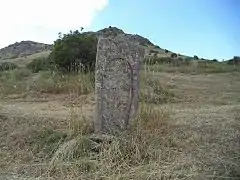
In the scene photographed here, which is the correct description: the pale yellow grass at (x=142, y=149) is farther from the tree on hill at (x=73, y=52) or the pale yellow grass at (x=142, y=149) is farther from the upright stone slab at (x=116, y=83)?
the tree on hill at (x=73, y=52)

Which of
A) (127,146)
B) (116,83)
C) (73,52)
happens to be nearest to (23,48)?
(73,52)

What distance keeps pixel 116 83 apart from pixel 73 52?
834 centimetres

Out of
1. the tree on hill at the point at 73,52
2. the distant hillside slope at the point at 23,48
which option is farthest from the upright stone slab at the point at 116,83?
the distant hillside slope at the point at 23,48

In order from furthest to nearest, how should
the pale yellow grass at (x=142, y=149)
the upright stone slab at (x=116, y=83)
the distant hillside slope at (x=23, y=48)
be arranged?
the distant hillside slope at (x=23, y=48) → the upright stone slab at (x=116, y=83) → the pale yellow grass at (x=142, y=149)

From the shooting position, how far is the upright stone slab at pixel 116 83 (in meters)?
6.20

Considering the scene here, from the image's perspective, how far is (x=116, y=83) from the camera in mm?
6262

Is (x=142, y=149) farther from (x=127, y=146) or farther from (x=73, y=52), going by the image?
(x=73, y=52)

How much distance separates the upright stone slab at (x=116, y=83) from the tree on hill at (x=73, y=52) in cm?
743

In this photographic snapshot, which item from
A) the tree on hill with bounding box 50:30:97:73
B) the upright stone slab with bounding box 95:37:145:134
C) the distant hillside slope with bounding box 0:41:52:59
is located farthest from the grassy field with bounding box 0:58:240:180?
the distant hillside slope with bounding box 0:41:52:59

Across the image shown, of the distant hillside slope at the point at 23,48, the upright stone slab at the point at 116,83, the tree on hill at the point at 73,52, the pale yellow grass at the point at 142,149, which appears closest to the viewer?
the pale yellow grass at the point at 142,149

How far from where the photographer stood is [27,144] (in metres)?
6.26

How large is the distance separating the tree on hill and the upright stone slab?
7.43 meters

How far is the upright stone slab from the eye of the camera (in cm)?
620

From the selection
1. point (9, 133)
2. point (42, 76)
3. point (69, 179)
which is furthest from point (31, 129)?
point (42, 76)
